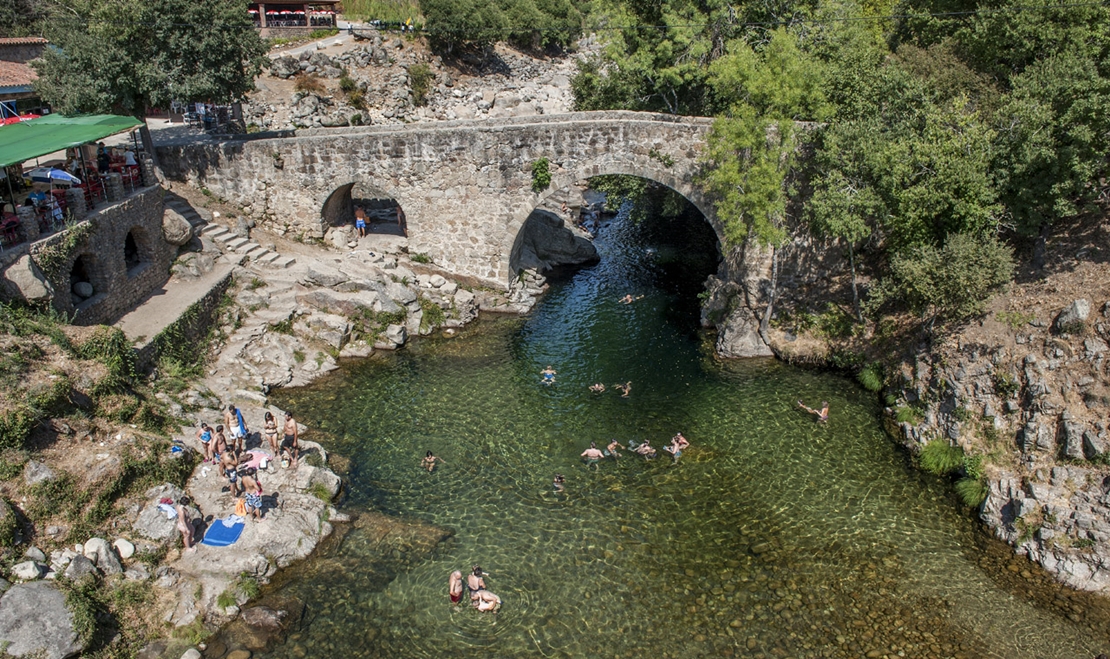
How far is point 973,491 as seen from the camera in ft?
69.9

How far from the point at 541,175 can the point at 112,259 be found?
1682 cm

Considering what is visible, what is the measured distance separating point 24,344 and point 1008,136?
30187mm

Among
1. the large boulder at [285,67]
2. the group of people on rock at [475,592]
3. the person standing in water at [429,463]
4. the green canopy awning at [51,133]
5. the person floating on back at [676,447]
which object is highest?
the large boulder at [285,67]

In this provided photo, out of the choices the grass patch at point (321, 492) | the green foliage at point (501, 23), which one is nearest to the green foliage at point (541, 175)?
the grass patch at point (321, 492)

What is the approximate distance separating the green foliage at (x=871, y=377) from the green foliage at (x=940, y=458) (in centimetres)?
399

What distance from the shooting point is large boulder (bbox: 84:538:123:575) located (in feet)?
57.1

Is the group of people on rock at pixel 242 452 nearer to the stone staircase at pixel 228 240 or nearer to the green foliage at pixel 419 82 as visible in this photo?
the stone staircase at pixel 228 240

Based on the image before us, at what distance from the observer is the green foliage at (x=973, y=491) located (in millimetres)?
21156

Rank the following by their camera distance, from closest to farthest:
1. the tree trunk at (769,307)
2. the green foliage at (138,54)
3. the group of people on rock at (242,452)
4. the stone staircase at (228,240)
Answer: the group of people on rock at (242,452) → the tree trunk at (769,307) → the green foliage at (138,54) → the stone staircase at (228,240)

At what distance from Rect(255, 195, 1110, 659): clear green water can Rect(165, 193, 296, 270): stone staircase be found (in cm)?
710

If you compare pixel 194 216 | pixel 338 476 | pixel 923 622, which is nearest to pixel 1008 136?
pixel 923 622

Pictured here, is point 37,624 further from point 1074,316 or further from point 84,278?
point 1074,316

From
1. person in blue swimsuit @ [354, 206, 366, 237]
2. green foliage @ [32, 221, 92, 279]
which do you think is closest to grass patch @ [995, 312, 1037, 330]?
person in blue swimsuit @ [354, 206, 366, 237]

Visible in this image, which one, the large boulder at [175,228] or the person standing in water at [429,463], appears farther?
the large boulder at [175,228]
